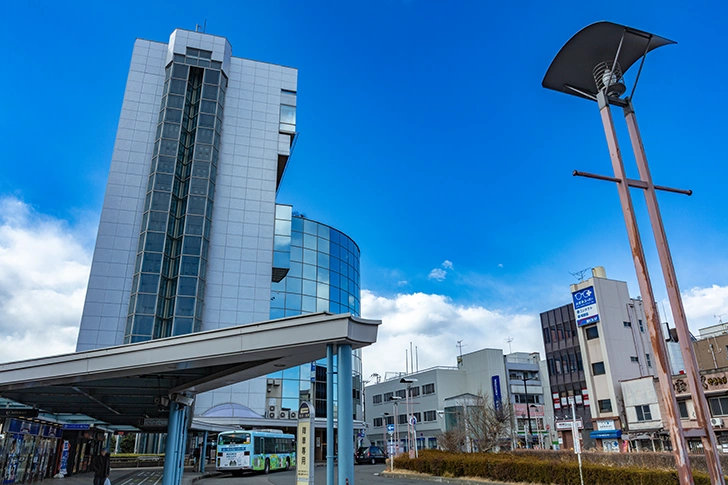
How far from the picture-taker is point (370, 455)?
55781 mm

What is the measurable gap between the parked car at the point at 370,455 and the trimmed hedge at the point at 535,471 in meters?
→ 24.3

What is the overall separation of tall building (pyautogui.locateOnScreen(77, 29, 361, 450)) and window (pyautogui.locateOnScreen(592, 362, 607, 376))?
3103 cm

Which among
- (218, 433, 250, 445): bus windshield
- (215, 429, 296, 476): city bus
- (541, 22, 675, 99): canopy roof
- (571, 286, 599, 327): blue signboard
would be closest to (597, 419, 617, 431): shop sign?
(571, 286, 599, 327): blue signboard

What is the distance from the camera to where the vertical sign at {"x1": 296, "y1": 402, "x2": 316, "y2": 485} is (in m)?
12.5

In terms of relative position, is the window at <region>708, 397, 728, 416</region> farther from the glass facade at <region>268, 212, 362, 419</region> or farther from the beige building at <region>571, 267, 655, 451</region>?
the glass facade at <region>268, 212, 362, 419</region>

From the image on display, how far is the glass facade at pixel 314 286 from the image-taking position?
6103 cm

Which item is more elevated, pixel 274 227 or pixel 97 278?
pixel 274 227

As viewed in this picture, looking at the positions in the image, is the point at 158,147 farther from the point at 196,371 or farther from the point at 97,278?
the point at 196,371

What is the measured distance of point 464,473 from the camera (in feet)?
89.8

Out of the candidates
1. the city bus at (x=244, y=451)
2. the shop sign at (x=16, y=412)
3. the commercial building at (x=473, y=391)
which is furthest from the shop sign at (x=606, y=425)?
the shop sign at (x=16, y=412)

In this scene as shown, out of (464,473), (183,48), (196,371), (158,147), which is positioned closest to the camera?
(196,371)

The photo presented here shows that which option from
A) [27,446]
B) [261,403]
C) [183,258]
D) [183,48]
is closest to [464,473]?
[27,446]

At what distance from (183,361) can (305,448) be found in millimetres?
3655

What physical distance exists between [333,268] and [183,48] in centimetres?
3253
